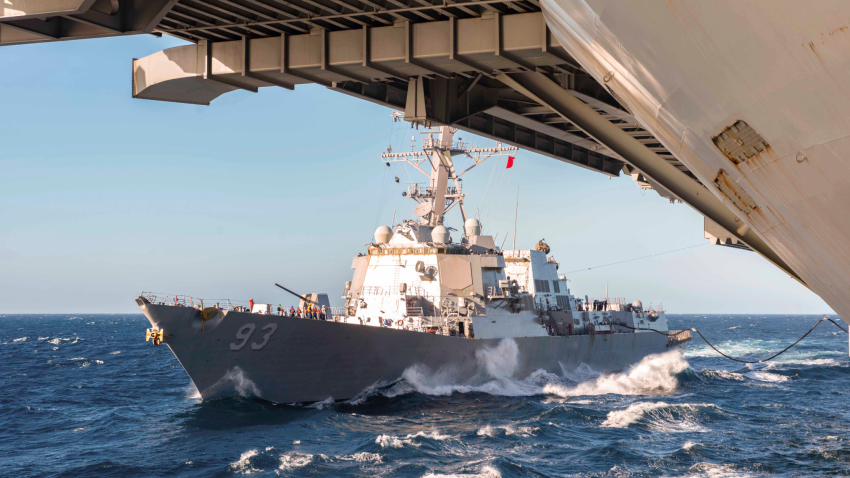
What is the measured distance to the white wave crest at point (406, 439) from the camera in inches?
608

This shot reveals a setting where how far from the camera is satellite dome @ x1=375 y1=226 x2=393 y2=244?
25344 mm

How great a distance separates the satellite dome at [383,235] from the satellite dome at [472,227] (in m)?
3.90

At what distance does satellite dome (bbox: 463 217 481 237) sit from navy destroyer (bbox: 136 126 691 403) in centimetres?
5

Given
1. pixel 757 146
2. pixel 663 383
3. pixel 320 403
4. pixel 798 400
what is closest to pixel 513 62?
pixel 757 146

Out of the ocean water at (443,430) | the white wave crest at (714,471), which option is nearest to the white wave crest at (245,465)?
the ocean water at (443,430)

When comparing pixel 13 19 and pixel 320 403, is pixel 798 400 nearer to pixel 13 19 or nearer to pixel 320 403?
pixel 320 403

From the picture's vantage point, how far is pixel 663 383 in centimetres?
2938

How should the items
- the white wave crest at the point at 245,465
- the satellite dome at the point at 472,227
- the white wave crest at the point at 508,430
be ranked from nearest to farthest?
1. the white wave crest at the point at 245,465
2. the white wave crest at the point at 508,430
3. the satellite dome at the point at 472,227

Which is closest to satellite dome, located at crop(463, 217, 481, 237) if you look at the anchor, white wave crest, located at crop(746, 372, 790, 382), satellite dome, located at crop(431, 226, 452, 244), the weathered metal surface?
satellite dome, located at crop(431, 226, 452, 244)

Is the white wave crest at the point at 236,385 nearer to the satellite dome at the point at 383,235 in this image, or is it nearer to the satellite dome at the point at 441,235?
the satellite dome at the point at 383,235

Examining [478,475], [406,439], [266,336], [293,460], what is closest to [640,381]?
[406,439]

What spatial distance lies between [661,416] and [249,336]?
13166mm

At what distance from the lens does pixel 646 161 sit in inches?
406

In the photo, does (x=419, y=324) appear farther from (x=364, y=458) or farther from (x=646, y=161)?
(x=646, y=161)
